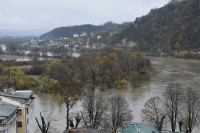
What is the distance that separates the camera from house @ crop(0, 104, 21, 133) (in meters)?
11.2

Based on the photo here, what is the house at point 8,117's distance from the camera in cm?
1115

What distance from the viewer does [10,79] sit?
30547mm

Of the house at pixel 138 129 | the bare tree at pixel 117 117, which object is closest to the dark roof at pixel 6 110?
the house at pixel 138 129

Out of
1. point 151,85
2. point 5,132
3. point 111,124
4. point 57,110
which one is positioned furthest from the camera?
point 151,85

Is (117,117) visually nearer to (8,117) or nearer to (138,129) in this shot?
(138,129)

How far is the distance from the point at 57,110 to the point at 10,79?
977 cm

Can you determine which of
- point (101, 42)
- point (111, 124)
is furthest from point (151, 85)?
point (101, 42)

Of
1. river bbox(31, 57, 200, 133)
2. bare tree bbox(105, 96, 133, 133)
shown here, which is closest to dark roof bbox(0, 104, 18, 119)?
river bbox(31, 57, 200, 133)

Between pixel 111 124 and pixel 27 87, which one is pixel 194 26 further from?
pixel 111 124

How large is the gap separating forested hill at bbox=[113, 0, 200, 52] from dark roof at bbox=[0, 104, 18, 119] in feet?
263

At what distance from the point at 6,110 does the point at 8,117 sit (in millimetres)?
373

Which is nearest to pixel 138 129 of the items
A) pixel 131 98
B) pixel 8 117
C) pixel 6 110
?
pixel 8 117

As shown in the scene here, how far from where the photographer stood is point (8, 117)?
38.5 ft

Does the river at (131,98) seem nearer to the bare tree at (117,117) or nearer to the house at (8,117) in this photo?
the bare tree at (117,117)
